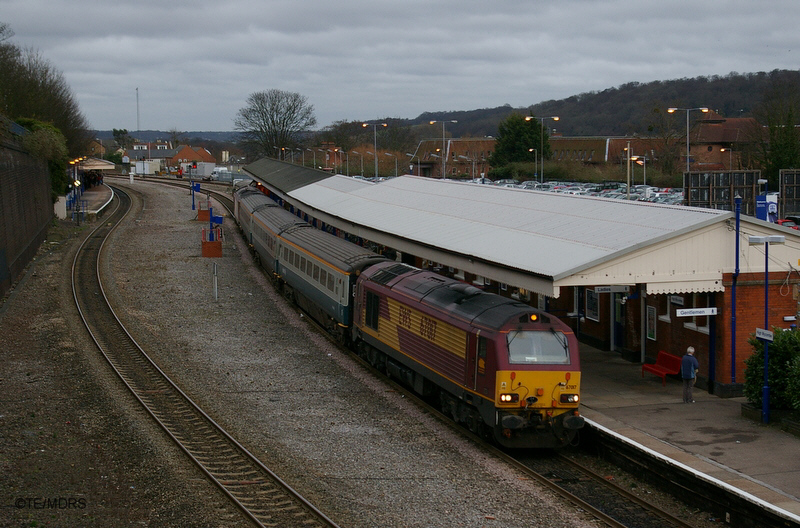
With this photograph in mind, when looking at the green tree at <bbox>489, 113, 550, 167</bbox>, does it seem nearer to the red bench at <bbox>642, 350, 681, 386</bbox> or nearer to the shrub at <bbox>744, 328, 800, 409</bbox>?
the red bench at <bbox>642, 350, 681, 386</bbox>

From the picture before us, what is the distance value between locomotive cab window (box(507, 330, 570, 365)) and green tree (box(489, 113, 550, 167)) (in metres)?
74.4

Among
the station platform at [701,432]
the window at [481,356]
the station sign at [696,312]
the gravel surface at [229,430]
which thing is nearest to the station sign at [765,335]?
the station platform at [701,432]

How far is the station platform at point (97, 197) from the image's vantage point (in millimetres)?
63344

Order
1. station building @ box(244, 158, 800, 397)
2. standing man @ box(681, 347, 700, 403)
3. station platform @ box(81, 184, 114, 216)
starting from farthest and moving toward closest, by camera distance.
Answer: station platform @ box(81, 184, 114, 216) < station building @ box(244, 158, 800, 397) < standing man @ box(681, 347, 700, 403)

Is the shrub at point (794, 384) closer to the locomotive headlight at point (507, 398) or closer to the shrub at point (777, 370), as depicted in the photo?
the shrub at point (777, 370)

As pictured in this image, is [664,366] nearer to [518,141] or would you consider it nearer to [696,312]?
[696,312]

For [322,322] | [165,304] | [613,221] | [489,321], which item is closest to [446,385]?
[489,321]

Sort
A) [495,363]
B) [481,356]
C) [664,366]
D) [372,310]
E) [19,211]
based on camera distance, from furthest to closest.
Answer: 1. [19,211]
2. [372,310]
3. [664,366]
4. [481,356]
5. [495,363]

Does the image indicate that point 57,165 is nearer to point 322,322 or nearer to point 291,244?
point 291,244

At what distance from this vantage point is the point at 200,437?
1552 cm

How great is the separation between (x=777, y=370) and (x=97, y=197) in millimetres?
70446

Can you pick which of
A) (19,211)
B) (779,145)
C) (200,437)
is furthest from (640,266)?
(779,145)

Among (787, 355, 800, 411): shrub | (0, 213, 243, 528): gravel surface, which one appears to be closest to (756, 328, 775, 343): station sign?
(787, 355, 800, 411): shrub

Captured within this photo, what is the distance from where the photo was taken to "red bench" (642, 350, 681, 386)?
1839 cm
